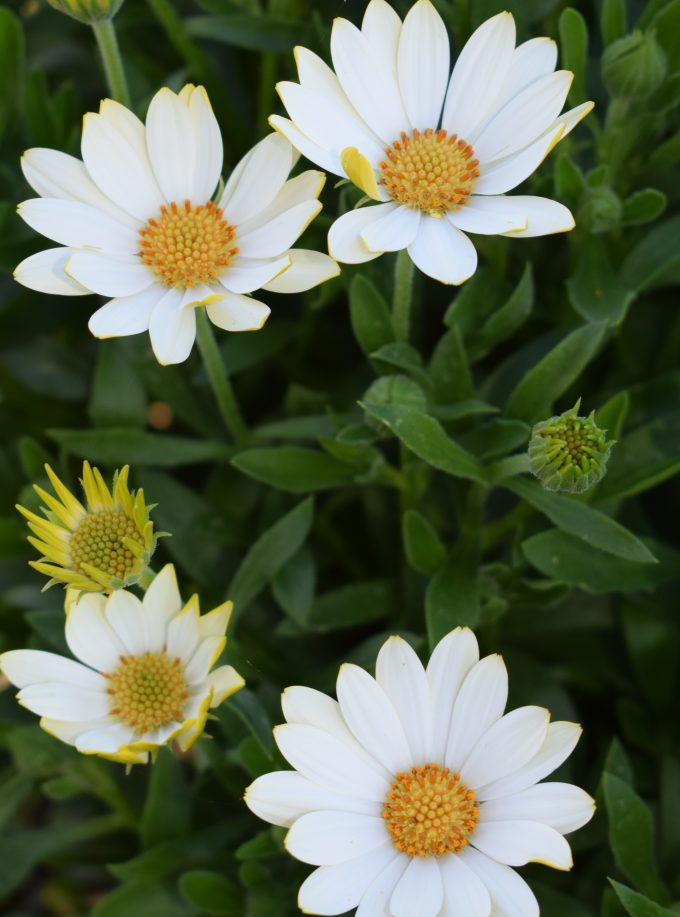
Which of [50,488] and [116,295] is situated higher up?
[116,295]

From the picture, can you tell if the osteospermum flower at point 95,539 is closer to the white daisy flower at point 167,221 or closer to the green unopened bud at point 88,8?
the white daisy flower at point 167,221

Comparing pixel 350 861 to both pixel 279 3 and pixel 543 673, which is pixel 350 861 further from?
pixel 279 3

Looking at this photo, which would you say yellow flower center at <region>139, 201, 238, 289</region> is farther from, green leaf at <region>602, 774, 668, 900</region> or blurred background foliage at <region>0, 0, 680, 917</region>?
green leaf at <region>602, 774, 668, 900</region>

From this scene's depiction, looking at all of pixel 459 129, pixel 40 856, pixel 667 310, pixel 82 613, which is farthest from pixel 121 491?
pixel 667 310

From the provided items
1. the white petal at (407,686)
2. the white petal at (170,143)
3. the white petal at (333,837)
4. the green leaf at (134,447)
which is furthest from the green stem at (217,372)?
the white petal at (333,837)

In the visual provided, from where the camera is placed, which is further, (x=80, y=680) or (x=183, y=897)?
(x=183, y=897)

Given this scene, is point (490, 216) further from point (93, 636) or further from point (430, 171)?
point (93, 636)

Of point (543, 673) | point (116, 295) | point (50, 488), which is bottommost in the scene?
point (543, 673)

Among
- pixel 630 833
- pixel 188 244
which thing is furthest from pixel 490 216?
pixel 630 833
